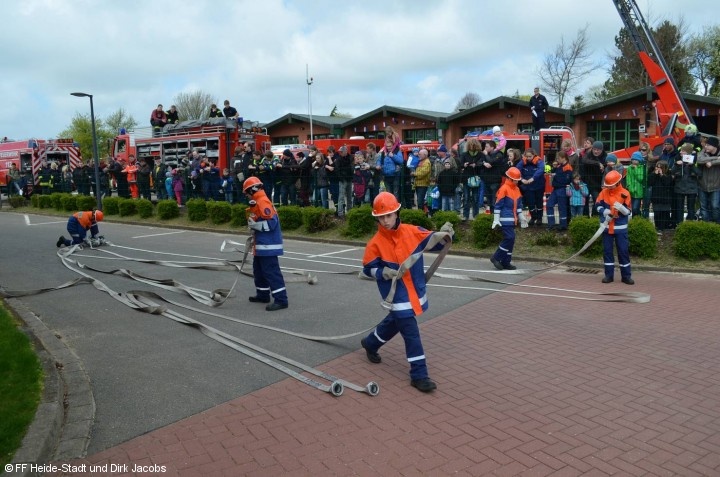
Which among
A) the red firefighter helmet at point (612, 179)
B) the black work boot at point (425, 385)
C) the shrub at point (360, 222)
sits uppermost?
the red firefighter helmet at point (612, 179)

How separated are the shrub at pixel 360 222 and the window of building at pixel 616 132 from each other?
59.3 ft

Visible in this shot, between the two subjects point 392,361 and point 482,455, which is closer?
point 482,455

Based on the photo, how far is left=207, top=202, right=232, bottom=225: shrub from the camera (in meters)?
18.7

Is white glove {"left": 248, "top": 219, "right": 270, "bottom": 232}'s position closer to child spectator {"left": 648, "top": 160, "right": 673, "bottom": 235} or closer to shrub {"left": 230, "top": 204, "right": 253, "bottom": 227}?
child spectator {"left": 648, "top": 160, "right": 673, "bottom": 235}

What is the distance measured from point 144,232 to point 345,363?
14328 mm

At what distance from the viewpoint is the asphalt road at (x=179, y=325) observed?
5449 mm

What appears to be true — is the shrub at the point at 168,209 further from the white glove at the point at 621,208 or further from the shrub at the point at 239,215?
the white glove at the point at 621,208

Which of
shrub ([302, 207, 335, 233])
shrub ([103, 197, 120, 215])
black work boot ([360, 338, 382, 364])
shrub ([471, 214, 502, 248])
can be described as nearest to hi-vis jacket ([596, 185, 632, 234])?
shrub ([471, 214, 502, 248])

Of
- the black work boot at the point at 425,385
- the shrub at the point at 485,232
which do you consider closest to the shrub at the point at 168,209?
the shrub at the point at 485,232

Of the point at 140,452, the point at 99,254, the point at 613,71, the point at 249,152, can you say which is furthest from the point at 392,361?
the point at 613,71

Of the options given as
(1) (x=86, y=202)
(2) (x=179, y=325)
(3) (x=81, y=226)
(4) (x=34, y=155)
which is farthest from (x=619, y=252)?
(4) (x=34, y=155)

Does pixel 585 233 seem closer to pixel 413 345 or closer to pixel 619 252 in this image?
pixel 619 252

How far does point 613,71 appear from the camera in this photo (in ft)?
152

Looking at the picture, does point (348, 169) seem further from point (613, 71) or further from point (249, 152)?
point (613, 71)
